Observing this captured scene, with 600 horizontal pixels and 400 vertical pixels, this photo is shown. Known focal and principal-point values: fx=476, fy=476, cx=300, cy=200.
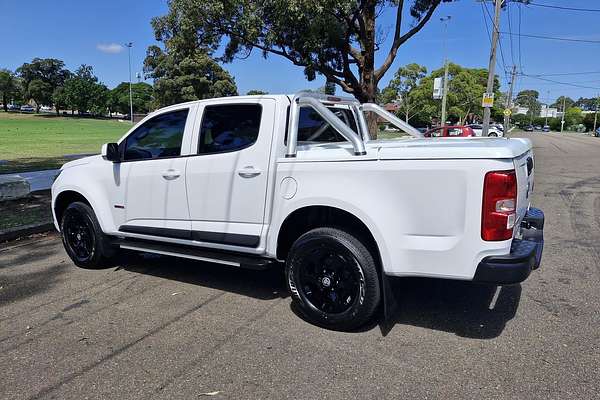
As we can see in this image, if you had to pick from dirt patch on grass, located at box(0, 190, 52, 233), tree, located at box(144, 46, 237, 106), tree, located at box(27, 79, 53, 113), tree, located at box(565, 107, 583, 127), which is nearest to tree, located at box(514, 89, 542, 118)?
tree, located at box(565, 107, 583, 127)

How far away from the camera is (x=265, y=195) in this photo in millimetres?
4156

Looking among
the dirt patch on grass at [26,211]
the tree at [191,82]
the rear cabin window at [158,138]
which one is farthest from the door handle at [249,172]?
the tree at [191,82]

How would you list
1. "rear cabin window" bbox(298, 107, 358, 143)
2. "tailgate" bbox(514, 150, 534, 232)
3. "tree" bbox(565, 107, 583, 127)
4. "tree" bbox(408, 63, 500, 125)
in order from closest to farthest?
"tailgate" bbox(514, 150, 534, 232) → "rear cabin window" bbox(298, 107, 358, 143) → "tree" bbox(408, 63, 500, 125) → "tree" bbox(565, 107, 583, 127)

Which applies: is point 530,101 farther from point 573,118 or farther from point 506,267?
point 506,267

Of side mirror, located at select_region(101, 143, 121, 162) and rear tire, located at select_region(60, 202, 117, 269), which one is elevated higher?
side mirror, located at select_region(101, 143, 121, 162)

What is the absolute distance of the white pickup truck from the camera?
10.9 ft

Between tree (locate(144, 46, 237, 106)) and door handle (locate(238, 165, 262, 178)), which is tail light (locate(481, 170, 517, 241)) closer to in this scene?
door handle (locate(238, 165, 262, 178))

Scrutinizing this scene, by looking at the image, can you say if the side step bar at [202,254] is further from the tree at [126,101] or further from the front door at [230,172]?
the tree at [126,101]

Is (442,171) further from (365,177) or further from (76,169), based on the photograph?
(76,169)

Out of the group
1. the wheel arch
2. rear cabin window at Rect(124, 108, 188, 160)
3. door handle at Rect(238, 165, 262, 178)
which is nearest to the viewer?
the wheel arch

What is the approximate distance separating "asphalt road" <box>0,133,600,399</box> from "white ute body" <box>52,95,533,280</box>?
56cm

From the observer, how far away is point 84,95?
100 metres

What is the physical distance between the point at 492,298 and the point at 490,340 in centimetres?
94

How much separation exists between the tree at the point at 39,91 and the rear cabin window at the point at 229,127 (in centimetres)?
11798
